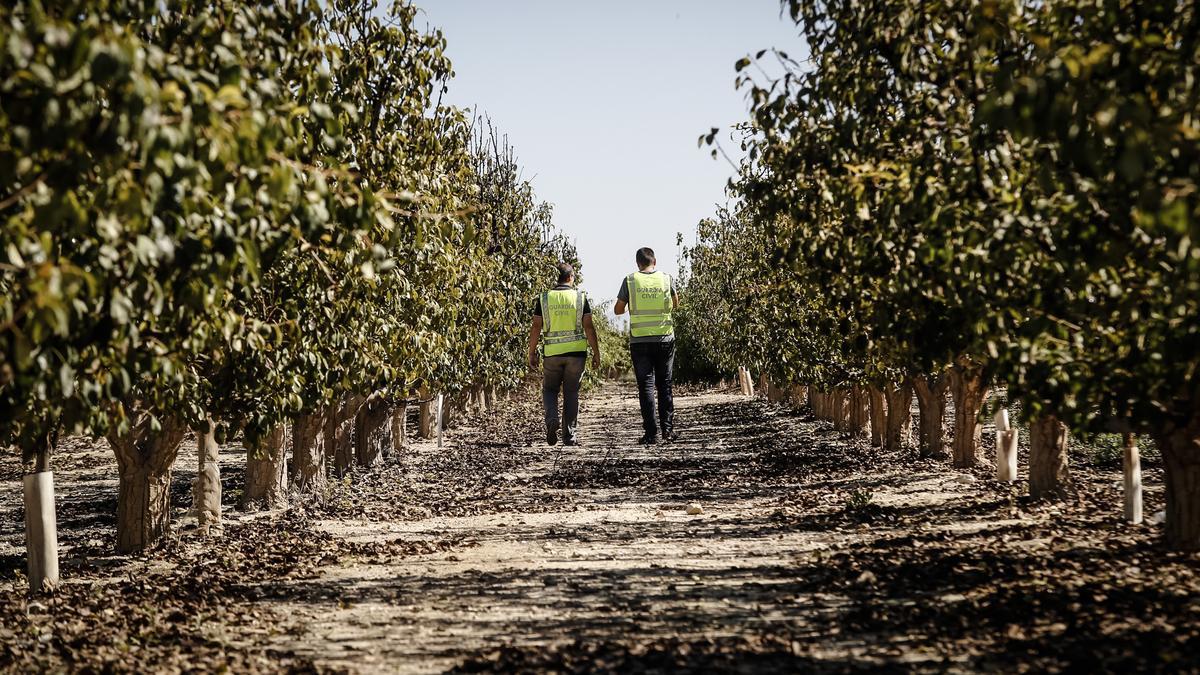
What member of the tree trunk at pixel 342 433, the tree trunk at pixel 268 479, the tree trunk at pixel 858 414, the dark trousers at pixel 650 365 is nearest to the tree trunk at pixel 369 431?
the tree trunk at pixel 342 433

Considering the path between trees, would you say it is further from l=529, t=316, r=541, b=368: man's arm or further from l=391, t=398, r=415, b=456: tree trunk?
l=391, t=398, r=415, b=456: tree trunk

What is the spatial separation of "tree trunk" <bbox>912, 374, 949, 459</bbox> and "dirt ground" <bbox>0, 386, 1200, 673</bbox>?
1214mm

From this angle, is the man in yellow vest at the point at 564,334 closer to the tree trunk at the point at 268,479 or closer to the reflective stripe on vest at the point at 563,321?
the reflective stripe on vest at the point at 563,321

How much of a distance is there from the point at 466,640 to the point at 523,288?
19.9 m

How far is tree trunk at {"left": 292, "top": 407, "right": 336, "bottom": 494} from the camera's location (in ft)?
42.8

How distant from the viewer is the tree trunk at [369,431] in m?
17.2

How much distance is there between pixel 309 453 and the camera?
13242mm

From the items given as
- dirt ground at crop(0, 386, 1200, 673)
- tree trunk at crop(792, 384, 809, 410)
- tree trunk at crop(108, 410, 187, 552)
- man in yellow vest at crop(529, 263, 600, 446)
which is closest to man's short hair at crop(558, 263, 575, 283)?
man in yellow vest at crop(529, 263, 600, 446)

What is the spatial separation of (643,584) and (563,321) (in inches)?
377

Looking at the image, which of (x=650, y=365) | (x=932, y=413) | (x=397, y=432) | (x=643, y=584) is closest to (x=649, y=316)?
(x=650, y=365)

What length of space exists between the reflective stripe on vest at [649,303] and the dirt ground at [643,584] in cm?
366

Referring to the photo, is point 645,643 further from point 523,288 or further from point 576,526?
point 523,288

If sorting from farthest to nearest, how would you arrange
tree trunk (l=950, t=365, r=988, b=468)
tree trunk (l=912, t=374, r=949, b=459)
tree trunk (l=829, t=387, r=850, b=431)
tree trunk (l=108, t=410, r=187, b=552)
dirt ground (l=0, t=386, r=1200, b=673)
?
tree trunk (l=829, t=387, r=850, b=431) < tree trunk (l=912, t=374, r=949, b=459) < tree trunk (l=950, t=365, r=988, b=468) < tree trunk (l=108, t=410, r=187, b=552) < dirt ground (l=0, t=386, r=1200, b=673)

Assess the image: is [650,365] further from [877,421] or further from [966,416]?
[966,416]
